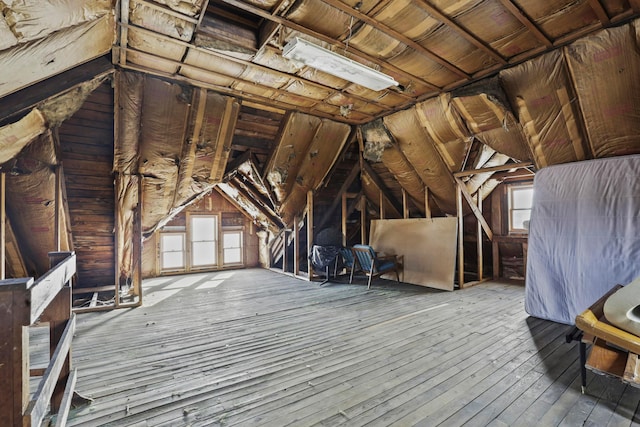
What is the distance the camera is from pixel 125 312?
4.00 metres

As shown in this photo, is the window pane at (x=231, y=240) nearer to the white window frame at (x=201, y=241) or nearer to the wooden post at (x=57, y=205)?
the white window frame at (x=201, y=241)

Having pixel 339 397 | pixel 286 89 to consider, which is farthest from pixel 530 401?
pixel 286 89

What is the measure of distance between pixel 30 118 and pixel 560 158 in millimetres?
5711

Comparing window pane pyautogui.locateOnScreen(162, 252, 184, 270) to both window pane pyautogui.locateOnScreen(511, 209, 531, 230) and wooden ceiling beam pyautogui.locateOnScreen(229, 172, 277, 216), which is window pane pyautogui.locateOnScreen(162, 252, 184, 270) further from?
window pane pyautogui.locateOnScreen(511, 209, 531, 230)

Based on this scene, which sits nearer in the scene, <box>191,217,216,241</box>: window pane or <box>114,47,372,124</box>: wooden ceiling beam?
<box>114,47,372,124</box>: wooden ceiling beam

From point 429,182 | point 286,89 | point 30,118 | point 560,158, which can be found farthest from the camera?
point 429,182

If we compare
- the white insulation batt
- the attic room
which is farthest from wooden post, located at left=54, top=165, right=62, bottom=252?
the white insulation batt

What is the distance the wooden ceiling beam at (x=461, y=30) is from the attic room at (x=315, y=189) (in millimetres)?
26

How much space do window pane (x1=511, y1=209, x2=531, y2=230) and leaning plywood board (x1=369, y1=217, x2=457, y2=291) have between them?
5.44 ft

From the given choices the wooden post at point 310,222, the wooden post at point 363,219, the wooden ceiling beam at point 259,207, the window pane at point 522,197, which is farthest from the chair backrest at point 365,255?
the window pane at point 522,197

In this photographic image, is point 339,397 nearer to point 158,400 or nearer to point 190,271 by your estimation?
point 158,400

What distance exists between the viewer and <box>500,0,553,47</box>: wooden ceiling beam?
7.98ft

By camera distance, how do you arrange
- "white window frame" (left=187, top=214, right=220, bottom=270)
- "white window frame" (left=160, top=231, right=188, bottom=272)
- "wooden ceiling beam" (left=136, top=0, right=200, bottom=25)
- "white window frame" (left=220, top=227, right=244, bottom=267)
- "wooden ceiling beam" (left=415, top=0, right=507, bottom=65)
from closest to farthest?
"wooden ceiling beam" (left=136, top=0, right=200, bottom=25), "wooden ceiling beam" (left=415, top=0, right=507, bottom=65), "white window frame" (left=160, top=231, right=188, bottom=272), "white window frame" (left=187, top=214, right=220, bottom=270), "white window frame" (left=220, top=227, right=244, bottom=267)

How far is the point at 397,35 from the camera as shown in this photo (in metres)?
2.83
